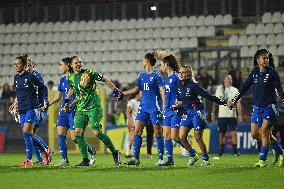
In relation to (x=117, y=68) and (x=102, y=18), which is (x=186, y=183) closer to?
(x=117, y=68)

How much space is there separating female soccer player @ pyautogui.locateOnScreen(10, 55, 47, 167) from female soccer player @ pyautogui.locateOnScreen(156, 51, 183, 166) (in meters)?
2.79

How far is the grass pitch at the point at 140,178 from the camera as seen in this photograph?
35.8 feet

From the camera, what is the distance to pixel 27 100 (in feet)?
52.5

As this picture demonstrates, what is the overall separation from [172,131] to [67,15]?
20059mm

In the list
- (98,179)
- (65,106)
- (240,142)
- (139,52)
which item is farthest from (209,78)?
(98,179)

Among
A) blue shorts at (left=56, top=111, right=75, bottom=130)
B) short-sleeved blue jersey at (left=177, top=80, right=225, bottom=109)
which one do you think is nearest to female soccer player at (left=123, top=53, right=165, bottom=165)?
short-sleeved blue jersey at (left=177, top=80, right=225, bottom=109)

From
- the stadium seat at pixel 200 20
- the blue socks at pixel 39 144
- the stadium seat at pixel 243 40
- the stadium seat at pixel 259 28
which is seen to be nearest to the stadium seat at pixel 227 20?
the stadium seat at pixel 200 20

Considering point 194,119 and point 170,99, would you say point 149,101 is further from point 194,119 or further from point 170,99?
point 194,119

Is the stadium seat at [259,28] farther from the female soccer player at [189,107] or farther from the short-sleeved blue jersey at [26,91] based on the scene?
the short-sleeved blue jersey at [26,91]

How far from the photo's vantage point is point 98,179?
12.1m

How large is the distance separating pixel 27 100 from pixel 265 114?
5.10 metres

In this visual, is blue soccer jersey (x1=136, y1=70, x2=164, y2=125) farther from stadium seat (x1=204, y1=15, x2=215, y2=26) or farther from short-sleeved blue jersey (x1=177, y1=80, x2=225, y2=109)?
stadium seat (x1=204, y1=15, x2=215, y2=26)

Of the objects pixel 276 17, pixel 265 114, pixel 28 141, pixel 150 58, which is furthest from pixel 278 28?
pixel 28 141

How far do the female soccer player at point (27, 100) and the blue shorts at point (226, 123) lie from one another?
7973 millimetres
